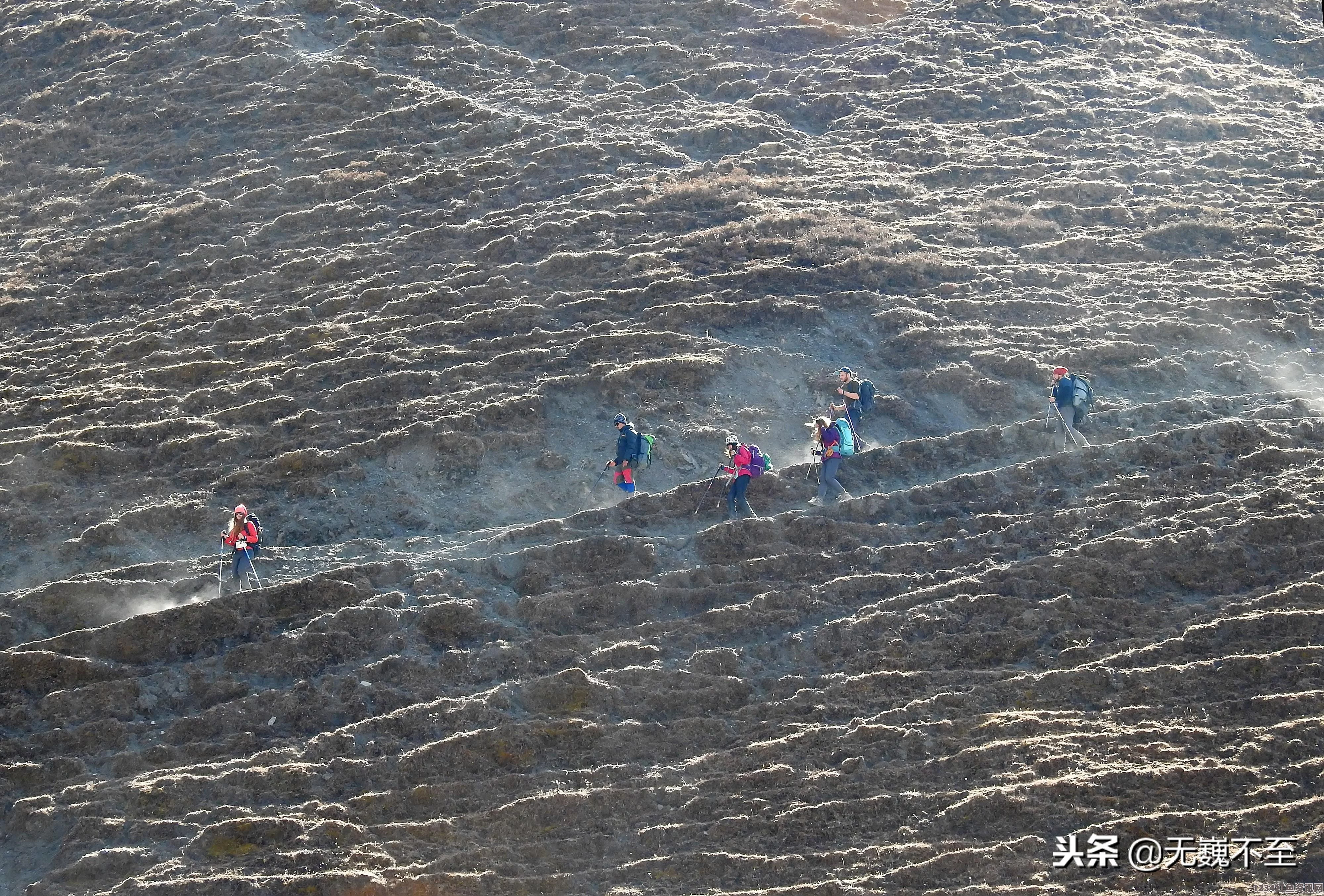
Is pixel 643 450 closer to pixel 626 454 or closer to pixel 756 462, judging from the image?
pixel 626 454

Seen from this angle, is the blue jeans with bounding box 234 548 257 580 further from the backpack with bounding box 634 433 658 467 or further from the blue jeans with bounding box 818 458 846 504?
the blue jeans with bounding box 818 458 846 504

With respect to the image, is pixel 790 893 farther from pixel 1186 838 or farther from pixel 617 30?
pixel 617 30

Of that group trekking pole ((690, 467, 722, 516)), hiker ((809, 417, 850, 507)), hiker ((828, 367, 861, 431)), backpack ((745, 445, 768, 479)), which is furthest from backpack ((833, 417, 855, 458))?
trekking pole ((690, 467, 722, 516))

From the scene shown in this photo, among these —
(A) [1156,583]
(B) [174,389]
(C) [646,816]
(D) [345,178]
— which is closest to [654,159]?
(D) [345,178]

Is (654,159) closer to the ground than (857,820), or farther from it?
farther from it

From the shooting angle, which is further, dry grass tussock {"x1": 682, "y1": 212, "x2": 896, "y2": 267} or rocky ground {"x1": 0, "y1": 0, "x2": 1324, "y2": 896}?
dry grass tussock {"x1": 682, "y1": 212, "x2": 896, "y2": 267}

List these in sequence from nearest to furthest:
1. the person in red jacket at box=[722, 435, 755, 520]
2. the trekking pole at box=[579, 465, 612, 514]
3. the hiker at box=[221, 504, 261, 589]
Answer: the hiker at box=[221, 504, 261, 589] < the person in red jacket at box=[722, 435, 755, 520] < the trekking pole at box=[579, 465, 612, 514]
